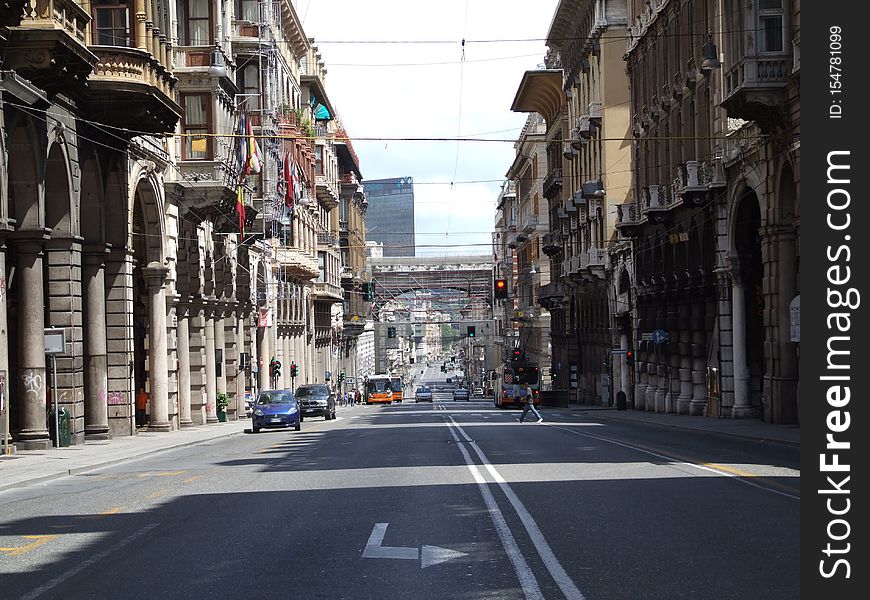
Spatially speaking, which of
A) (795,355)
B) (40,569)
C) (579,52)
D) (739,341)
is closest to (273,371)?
(579,52)

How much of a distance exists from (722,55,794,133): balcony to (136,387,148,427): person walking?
80.7ft

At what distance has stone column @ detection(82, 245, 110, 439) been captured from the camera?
36.5 m

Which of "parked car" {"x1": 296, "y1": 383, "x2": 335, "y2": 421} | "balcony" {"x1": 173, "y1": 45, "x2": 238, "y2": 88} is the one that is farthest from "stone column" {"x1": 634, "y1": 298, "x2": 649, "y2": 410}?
"balcony" {"x1": 173, "y1": 45, "x2": 238, "y2": 88}

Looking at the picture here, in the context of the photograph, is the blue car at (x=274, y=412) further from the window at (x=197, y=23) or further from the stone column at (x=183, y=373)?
the window at (x=197, y=23)

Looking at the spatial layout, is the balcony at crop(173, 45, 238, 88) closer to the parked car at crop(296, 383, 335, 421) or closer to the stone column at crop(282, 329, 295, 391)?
the parked car at crop(296, 383, 335, 421)

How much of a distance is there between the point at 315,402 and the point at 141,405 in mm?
11281

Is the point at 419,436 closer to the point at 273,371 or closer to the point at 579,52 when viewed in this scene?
the point at 273,371

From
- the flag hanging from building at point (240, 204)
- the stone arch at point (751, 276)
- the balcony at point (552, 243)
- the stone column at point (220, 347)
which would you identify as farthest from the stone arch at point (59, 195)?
the balcony at point (552, 243)

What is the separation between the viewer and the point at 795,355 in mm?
37375

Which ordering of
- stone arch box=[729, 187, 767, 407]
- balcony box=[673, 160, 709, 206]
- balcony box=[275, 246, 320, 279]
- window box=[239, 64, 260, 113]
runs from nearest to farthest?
stone arch box=[729, 187, 767, 407] < balcony box=[673, 160, 709, 206] < window box=[239, 64, 260, 113] < balcony box=[275, 246, 320, 279]

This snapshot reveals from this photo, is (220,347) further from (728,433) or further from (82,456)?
(728,433)

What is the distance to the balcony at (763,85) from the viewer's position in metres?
34.9

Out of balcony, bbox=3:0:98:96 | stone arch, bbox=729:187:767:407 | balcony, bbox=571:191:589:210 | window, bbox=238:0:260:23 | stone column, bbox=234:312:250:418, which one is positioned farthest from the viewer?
balcony, bbox=571:191:589:210

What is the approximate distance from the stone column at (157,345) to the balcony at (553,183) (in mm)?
48218
